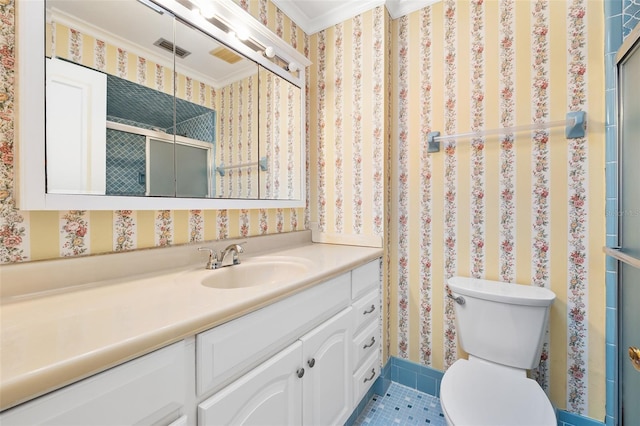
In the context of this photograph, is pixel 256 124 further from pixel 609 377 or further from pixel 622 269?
pixel 609 377

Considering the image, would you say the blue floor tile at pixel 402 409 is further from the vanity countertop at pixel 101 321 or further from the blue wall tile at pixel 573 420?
the vanity countertop at pixel 101 321

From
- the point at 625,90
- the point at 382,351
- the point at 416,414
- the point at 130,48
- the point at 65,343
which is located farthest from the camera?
the point at 382,351

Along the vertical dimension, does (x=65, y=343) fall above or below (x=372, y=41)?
below

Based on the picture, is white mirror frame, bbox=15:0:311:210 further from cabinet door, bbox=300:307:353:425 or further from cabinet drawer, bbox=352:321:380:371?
cabinet drawer, bbox=352:321:380:371

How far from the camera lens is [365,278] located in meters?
1.41

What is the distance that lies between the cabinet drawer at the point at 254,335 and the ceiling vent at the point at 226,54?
1.14m

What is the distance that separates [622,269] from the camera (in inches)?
45.3

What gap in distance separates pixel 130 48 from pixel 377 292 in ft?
5.11

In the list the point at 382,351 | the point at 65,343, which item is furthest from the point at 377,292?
the point at 65,343

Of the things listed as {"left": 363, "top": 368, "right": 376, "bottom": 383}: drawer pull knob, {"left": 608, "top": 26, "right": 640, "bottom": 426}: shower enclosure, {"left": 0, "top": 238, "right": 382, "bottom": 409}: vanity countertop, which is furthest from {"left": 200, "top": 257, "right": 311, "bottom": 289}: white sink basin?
{"left": 608, "top": 26, "right": 640, "bottom": 426}: shower enclosure

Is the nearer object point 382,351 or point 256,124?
point 256,124

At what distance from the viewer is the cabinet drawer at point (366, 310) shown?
1315 mm

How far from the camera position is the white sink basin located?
113 cm

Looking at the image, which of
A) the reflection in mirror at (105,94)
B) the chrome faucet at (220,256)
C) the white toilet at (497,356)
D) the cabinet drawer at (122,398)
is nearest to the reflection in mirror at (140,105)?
the reflection in mirror at (105,94)
